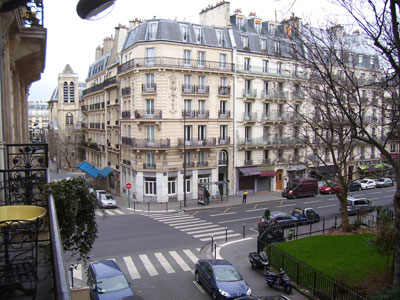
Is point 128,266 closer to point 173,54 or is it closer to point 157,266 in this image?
point 157,266

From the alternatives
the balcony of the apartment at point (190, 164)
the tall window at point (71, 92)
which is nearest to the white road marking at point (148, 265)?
the balcony of the apartment at point (190, 164)

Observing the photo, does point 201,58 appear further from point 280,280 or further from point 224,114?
point 280,280

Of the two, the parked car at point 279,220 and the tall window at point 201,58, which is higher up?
the tall window at point 201,58

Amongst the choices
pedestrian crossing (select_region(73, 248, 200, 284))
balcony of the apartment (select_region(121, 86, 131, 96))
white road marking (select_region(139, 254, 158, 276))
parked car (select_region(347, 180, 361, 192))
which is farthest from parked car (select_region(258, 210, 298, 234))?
balcony of the apartment (select_region(121, 86, 131, 96))

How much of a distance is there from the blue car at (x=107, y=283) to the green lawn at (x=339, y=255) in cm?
820

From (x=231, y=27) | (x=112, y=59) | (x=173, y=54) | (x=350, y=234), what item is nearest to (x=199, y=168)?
(x=173, y=54)

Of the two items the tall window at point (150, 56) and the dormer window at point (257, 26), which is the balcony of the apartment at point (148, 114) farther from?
the dormer window at point (257, 26)

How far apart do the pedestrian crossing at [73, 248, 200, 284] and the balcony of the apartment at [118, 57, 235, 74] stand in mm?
19577

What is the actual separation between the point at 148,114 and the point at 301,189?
17.3m

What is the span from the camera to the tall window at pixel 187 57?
34844mm

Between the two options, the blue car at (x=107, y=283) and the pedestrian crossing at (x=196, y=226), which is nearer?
the blue car at (x=107, y=283)

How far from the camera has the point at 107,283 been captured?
44.0 feet

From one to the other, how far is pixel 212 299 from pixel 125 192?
26282 mm

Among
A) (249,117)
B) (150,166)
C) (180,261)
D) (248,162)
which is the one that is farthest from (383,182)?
(180,261)
